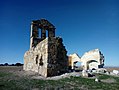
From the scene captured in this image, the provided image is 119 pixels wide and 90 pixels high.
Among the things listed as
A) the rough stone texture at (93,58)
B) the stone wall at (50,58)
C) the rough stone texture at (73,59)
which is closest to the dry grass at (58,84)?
the stone wall at (50,58)

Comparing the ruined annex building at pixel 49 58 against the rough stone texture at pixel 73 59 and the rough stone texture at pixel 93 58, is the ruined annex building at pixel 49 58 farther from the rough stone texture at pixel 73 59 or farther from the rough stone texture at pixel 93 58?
the rough stone texture at pixel 73 59

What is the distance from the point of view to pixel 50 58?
16328 mm

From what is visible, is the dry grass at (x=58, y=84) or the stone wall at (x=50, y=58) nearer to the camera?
the dry grass at (x=58, y=84)

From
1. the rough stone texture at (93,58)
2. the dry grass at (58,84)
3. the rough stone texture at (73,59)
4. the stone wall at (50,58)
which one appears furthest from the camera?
the rough stone texture at (73,59)

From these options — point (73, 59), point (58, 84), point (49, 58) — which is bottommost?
point (58, 84)

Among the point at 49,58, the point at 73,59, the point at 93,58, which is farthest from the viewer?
the point at 73,59

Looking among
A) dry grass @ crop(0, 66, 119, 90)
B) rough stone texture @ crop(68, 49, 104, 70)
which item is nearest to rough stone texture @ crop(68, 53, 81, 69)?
rough stone texture @ crop(68, 49, 104, 70)

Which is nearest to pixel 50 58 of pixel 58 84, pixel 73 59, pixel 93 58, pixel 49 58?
pixel 49 58

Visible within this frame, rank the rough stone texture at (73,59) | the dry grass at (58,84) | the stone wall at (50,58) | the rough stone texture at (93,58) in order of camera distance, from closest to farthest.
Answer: the dry grass at (58,84)
the stone wall at (50,58)
the rough stone texture at (93,58)
the rough stone texture at (73,59)

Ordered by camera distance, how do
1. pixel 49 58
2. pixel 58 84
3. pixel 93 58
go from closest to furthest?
1. pixel 58 84
2. pixel 49 58
3. pixel 93 58

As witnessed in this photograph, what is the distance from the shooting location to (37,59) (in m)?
18.8

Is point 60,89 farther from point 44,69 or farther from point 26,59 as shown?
point 26,59

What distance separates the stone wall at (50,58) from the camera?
53.0ft

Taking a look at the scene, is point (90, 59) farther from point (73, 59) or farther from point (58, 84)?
point (58, 84)
